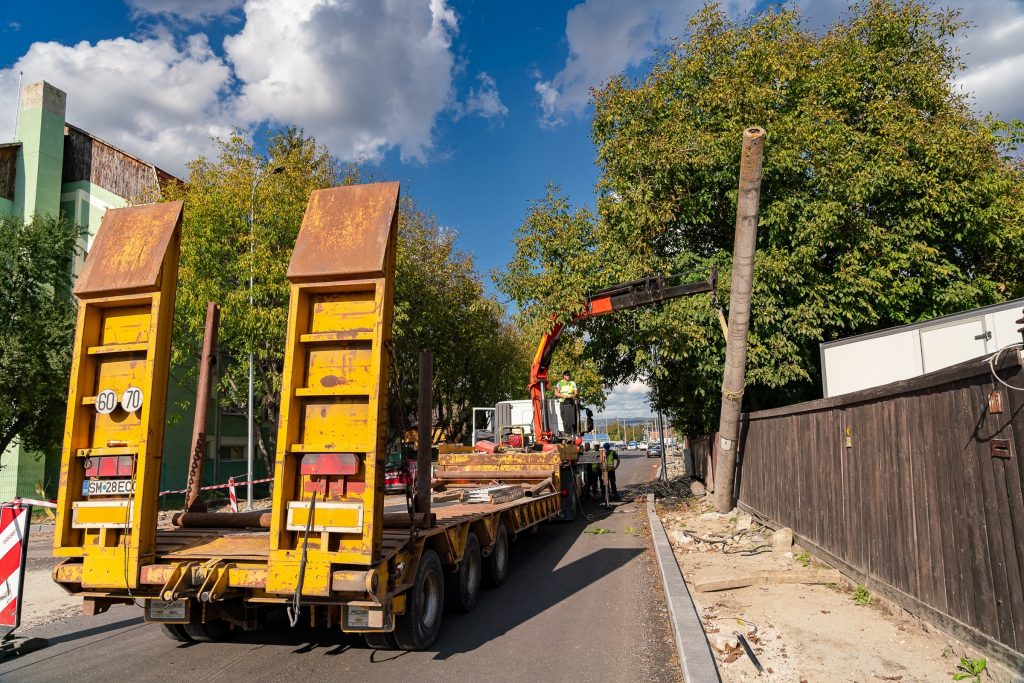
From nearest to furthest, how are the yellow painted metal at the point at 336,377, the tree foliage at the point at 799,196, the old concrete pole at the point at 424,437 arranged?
the yellow painted metal at the point at 336,377 → the old concrete pole at the point at 424,437 → the tree foliage at the point at 799,196

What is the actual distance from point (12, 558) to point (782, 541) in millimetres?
9127

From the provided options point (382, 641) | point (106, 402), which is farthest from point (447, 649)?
point (106, 402)

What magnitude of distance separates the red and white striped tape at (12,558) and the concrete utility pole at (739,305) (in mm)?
9947

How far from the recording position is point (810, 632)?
5871mm

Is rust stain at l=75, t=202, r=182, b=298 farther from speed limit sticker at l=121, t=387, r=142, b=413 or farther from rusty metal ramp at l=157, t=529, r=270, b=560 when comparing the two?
rusty metal ramp at l=157, t=529, r=270, b=560

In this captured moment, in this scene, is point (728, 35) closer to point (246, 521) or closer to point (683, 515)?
point (683, 515)

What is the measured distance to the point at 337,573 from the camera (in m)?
4.61

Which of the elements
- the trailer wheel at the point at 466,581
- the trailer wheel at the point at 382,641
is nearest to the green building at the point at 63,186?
the trailer wheel at the point at 466,581

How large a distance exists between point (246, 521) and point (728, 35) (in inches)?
686

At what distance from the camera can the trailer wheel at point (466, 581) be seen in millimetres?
6742

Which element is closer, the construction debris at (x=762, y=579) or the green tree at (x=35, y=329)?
the construction debris at (x=762, y=579)

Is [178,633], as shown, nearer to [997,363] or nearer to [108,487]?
[108,487]

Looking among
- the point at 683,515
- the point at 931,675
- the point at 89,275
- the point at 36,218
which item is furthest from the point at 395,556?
the point at 36,218

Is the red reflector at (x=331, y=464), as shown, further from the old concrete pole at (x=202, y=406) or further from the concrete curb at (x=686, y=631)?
the concrete curb at (x=686, y=631)
